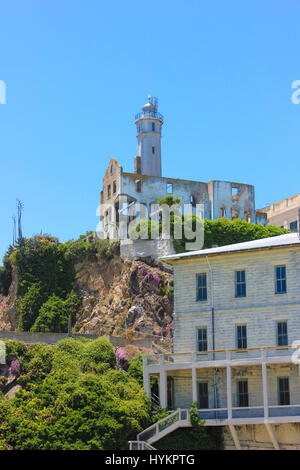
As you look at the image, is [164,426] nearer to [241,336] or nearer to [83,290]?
[241,336]

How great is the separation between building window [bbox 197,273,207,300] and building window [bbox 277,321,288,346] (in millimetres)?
5031

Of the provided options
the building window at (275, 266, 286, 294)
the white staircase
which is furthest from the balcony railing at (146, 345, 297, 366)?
the building window at (275, 266, 286, 294)

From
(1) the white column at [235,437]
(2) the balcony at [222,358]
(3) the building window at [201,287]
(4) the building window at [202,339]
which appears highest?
(3) the building window at [201,287]

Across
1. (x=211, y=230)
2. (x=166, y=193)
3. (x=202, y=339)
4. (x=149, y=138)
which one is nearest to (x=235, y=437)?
(x=202, y=339)

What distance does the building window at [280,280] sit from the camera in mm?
46531

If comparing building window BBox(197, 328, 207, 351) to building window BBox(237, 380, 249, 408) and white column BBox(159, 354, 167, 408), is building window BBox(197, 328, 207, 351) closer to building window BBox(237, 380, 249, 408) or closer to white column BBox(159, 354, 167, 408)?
white column BBox(159, 354, 167, 408)

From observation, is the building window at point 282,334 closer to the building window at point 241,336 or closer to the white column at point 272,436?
the building window at point 241,336

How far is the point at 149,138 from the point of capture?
91.2m

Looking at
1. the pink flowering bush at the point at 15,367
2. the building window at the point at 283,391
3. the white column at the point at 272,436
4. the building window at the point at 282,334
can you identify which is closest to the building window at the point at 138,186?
the pink flowering bush at the point at 15,367

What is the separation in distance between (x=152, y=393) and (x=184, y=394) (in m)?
A: 2.16

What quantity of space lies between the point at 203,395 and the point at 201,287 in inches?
247

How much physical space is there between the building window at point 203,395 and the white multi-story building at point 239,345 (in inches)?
2.2

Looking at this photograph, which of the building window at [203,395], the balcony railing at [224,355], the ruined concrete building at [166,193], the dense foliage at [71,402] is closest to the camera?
the dense foliage at [71,402]

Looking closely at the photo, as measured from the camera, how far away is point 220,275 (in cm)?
4856
